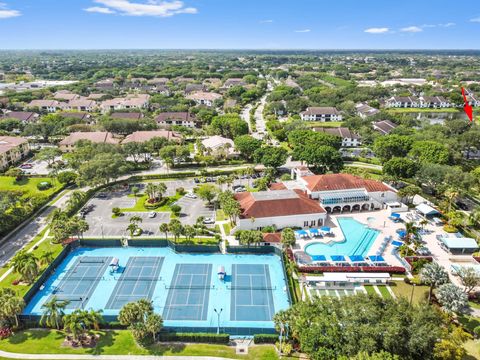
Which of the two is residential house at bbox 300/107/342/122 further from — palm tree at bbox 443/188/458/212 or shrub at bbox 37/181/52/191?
shrub at bbox 37/181/52/191

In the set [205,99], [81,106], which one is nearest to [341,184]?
[205,99]

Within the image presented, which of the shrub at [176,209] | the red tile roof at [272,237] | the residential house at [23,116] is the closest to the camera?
the red tile roof at [272,237]

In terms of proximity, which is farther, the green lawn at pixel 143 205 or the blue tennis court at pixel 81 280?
the green lawn at pixel 143 205

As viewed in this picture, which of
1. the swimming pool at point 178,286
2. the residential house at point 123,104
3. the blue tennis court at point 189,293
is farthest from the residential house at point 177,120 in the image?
the blue tennis court at point 189,293

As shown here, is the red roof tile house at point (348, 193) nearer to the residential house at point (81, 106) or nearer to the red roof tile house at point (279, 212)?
the red roof tile house at point (279, 212)

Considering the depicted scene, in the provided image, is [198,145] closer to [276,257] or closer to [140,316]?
[276,257]

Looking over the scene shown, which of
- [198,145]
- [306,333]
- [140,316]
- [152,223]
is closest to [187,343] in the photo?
[140,316]
